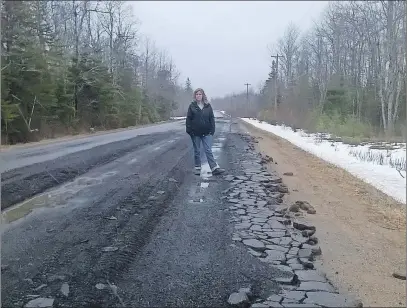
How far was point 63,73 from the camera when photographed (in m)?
24.2

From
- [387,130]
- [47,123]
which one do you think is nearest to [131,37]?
[47,123]

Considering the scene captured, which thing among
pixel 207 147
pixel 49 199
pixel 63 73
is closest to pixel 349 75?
pixel 63 73

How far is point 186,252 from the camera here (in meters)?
3.96

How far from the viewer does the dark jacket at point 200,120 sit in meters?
9.06

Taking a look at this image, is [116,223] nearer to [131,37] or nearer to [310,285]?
[310,285]

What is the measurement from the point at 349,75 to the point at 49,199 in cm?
2985

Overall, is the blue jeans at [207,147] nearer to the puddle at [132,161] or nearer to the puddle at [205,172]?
the puddle at [205,172]

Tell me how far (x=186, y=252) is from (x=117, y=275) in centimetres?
80

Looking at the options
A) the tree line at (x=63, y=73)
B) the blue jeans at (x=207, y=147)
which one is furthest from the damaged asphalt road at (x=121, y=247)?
the tree line at (x=63, y=73)

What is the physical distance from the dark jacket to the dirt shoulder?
206cm

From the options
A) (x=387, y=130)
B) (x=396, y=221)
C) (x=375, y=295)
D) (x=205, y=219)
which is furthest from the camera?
(x=387, y=130)

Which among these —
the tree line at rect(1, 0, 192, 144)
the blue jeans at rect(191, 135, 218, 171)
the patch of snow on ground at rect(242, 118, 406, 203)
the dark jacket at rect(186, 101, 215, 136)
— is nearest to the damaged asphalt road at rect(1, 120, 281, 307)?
the blue jeans at rect(191, 135, 218, 171)

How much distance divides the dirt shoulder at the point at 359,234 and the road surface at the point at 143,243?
0.97 feet

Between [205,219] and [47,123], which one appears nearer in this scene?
[205,219]
